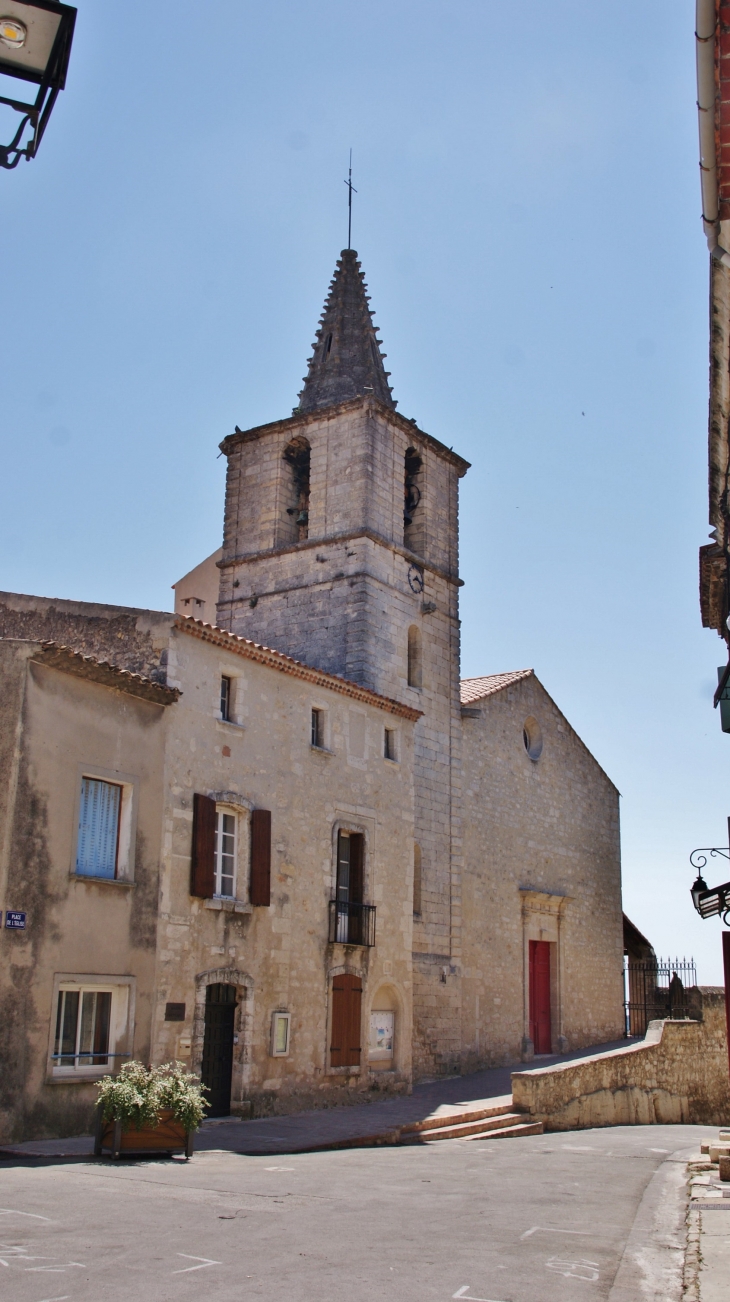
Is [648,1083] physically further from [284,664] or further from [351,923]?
[284,664]

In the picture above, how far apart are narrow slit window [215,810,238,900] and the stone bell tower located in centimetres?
593

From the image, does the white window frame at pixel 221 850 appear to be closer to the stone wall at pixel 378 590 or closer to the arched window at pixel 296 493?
the stone wall at pixel 378 590

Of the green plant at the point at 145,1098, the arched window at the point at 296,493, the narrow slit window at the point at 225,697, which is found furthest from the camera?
the arched window at the point at 296,493

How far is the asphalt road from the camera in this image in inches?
258

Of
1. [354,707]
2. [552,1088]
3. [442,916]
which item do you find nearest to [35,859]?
[354,707]

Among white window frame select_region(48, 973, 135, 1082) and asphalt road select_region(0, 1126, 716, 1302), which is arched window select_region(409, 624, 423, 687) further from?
asphalt road select_region(0, 1126, 716, 1302)

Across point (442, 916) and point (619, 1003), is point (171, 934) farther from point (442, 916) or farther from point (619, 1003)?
point (619, 1003)

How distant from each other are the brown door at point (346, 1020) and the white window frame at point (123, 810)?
17.1 feet

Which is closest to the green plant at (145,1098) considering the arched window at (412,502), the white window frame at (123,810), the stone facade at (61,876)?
the stone facade at (61,876)

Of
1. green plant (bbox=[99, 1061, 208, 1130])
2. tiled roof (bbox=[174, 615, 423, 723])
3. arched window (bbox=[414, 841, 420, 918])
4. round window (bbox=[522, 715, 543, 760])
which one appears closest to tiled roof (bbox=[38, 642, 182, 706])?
tiled roof (bbox=[174, 615, 423, 723])

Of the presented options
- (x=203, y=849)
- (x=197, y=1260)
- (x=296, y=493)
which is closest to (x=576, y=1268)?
(x=197, y=1260)

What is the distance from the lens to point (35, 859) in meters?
13.5

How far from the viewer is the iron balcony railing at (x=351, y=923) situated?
18.7 metres

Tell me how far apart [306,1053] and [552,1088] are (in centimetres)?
414
